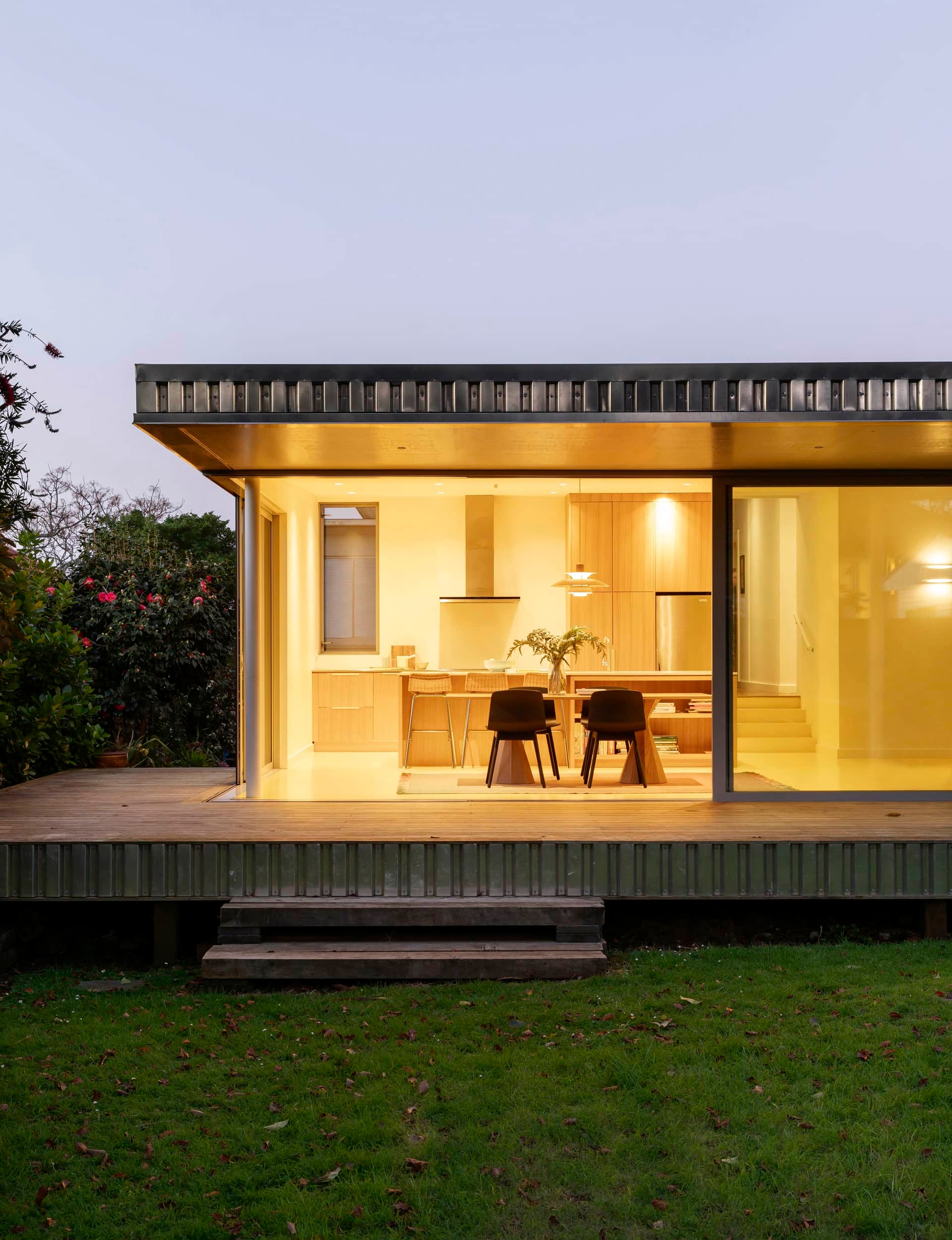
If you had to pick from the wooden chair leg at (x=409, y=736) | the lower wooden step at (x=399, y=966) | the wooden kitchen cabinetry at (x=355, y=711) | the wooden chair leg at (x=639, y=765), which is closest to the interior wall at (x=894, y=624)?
the wooden chair leg at (x=639, y=765)

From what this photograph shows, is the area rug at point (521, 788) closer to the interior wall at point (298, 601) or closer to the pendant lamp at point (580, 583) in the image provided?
the interior wall at point (298, 601)

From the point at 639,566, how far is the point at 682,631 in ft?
2.93

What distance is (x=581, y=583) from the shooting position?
36.2 feet

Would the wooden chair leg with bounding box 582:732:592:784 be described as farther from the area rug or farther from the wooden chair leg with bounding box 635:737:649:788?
the wooden chair leg with bounding box 635:737:649:788

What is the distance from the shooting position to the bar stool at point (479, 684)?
10633mm

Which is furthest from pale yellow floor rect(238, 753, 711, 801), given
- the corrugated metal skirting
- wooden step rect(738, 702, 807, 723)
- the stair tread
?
the stair tread

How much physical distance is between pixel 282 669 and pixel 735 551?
4.50 m

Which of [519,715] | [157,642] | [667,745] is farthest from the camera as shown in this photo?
[157,642]

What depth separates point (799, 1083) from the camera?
12.9 ft

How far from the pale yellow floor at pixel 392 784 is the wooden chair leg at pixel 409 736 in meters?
0.07

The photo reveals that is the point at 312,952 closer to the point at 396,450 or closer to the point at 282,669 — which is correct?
the point at 396,450

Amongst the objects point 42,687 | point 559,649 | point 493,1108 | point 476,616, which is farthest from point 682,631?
point 493,1108

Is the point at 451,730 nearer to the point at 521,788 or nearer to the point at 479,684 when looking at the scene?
the point at 479,684

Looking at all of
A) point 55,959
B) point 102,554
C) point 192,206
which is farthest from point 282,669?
point 192,206
